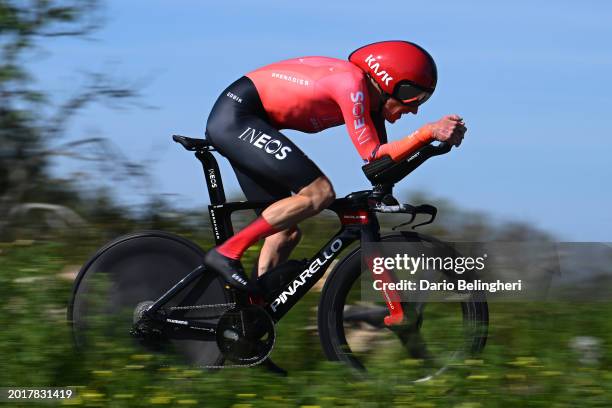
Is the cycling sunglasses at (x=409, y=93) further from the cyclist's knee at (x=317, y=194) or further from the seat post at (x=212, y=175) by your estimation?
the seat post at (x=212, y=175)

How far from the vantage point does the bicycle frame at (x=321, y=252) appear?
634 centimetres

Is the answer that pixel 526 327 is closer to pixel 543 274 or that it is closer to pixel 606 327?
pixel 606 327

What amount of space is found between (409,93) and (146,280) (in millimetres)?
1850

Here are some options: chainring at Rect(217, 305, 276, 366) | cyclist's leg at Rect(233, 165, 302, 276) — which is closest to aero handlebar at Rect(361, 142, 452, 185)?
cyclist's leg at Rect(233, 165, 302, 276)

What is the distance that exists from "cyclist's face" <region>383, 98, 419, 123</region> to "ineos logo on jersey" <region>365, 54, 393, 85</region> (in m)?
0.14

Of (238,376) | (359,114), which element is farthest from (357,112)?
(238,376)

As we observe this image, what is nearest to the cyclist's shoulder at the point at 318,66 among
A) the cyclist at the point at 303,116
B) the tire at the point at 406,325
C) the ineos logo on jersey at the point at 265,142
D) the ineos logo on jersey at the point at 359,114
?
the cyclist at the point at 303,116

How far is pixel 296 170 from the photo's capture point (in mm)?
6172

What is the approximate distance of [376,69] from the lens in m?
6.17

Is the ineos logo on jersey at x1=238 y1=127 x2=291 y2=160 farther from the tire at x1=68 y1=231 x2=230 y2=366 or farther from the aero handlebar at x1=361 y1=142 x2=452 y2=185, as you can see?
the tire at x1=68 y1=231 x2=230 y2=366

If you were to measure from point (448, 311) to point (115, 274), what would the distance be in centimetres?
190

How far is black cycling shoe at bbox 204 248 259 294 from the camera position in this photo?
6.27m

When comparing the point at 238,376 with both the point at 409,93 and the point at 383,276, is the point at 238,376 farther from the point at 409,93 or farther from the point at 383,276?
the point at 409,93

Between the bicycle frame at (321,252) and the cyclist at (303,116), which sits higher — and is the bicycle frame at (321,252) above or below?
below
